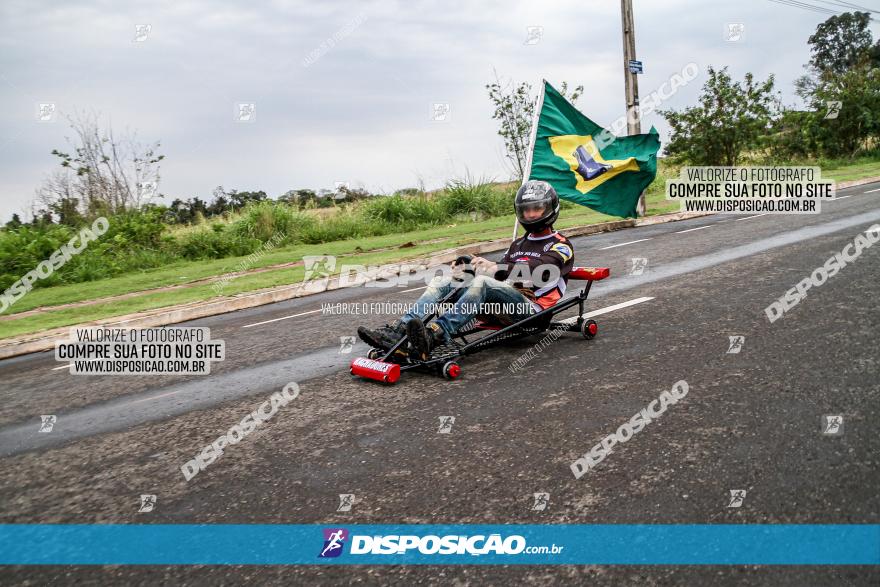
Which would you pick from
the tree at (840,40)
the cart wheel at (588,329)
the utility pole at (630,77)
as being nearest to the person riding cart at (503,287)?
the cart wheel at (588,329)

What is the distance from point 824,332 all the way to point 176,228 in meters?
17.3

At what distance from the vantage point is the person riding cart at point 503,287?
5.57 m

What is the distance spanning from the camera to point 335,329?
25.7 ft

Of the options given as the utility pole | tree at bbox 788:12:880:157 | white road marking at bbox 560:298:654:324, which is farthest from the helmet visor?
tree at bbox 788:12:880:157

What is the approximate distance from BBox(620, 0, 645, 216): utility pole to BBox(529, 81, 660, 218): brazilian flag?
892 cm

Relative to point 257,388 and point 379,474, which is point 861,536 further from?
point 257,388

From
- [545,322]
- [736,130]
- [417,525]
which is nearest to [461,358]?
[545,322]

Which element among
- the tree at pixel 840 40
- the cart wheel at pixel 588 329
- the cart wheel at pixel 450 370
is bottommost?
the cart wheel at pixel 450 370

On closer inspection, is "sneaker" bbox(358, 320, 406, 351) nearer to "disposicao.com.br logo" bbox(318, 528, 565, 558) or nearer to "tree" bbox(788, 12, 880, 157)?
"disposicao.com.br logo" bbox(318, 528, 565, 558)

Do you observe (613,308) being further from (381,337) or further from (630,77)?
(630,77)

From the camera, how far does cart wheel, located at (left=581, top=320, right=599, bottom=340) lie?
20.0ft

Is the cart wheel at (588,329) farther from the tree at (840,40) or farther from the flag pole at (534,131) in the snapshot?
the tree at (840,40)

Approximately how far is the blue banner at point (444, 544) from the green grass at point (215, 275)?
24.8 ft

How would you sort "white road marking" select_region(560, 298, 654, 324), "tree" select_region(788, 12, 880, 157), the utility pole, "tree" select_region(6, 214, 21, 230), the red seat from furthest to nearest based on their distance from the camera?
"tree" select_region(788, 12, 880, 157)
the utility pole
"tree" select_region(6, 214, 21, 230)
"white road marking" select_region(560, 298, 654, 324)
the red seat
